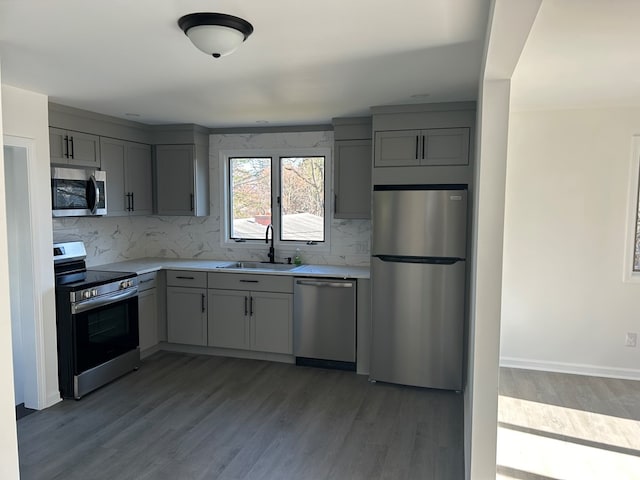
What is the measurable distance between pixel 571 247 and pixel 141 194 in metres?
4.26

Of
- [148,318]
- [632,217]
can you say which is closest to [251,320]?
[148,318]

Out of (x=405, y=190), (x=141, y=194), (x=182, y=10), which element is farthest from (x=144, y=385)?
(x=182, y=10)

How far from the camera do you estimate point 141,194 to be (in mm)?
4863

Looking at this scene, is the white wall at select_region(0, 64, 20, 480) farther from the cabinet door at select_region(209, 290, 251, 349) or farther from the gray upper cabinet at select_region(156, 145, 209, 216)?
the gray upper cabinet at select_region(156, 145, 209, 216)

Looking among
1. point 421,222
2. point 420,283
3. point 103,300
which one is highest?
point 421,222

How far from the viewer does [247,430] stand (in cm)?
320

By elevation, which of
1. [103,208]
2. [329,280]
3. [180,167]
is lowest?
[329,280]

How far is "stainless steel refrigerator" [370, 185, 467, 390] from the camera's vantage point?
12.1ft

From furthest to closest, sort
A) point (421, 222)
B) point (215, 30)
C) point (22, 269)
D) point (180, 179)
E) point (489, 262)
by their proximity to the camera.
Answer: point (180, 179), point (421, 222), point (22, 269), point (489, 262), point (215, 30)

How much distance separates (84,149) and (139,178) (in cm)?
78

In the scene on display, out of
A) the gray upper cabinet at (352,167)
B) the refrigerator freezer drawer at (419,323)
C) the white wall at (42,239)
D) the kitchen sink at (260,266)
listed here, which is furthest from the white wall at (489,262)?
the white wall at (42,239)

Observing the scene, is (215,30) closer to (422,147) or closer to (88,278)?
(422,147)

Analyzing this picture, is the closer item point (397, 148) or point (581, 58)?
point (581, 58)

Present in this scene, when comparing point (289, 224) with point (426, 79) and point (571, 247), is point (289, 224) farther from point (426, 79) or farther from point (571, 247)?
point (571, 247)
